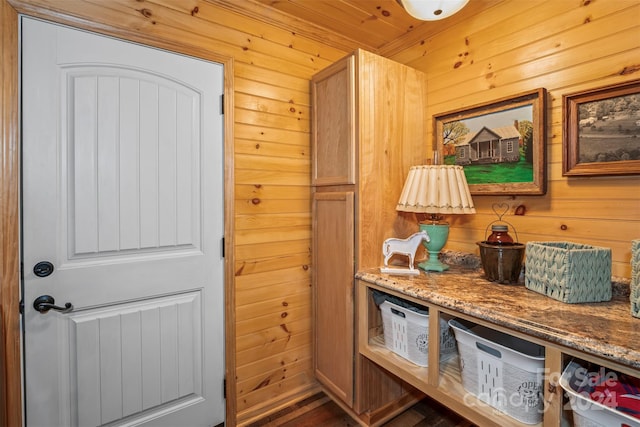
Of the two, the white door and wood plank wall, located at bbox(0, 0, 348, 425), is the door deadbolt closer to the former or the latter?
the white door

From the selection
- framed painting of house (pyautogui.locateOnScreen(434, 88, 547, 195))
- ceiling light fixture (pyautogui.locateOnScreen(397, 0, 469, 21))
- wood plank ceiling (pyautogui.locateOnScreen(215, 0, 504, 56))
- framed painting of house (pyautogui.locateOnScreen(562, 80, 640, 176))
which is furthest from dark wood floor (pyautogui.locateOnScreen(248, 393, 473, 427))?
wood plank ceiling (pyautogui.locateOnScreen(215, 0, 504, 56))

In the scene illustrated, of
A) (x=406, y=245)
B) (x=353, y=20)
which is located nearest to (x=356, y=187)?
(x=406, y=245)

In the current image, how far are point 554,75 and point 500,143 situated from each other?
0.37 m

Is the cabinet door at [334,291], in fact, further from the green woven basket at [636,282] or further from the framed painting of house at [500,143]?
the green woven basket at [636,282]

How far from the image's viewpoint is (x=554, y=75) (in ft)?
4.91

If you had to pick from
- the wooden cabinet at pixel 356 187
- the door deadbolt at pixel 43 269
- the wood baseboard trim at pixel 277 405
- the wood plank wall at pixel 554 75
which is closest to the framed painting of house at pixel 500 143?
the wood plank wall at pixel 554 75

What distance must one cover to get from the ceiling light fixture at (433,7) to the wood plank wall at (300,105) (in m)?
0.50

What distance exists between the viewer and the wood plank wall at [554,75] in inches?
51.6

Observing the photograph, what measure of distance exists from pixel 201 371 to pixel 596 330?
1768 millimetres

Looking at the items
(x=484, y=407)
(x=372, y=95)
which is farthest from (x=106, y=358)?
(x=372, y=95)

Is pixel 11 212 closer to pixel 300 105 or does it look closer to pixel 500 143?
pixel 300 105

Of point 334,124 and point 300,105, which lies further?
point 300,105

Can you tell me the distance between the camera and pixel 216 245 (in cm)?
176

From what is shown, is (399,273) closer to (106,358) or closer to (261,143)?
(261,143)
